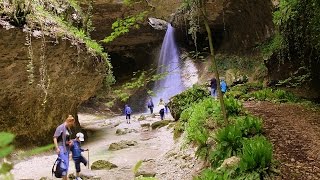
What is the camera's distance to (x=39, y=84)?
1199 cm

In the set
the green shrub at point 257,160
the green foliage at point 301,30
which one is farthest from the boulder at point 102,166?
the green foliage at point 301,30

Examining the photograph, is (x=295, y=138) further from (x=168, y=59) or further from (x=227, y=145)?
(x=168, y=59)

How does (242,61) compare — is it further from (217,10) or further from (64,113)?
(64,113)

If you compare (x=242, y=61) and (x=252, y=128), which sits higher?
(x=242, y=61)

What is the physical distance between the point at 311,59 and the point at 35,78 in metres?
9.73

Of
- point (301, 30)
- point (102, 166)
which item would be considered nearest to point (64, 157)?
point (102, 166)

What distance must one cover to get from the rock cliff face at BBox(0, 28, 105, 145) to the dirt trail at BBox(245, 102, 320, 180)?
269 inches

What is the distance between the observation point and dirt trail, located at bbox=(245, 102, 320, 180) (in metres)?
5.49

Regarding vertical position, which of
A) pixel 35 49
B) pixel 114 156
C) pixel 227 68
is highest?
pixel 35 49

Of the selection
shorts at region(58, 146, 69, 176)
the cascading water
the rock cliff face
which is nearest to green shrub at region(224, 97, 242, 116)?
shorts at region(58, 146, 69, 176)

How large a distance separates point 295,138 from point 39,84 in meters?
8.73

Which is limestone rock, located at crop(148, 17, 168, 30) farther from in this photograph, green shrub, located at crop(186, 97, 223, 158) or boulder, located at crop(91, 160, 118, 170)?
boulder, located at crop(91, 160, 118, 170)

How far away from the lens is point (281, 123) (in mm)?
8148

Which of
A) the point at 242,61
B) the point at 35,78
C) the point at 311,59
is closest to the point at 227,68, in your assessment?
the point at 242,61
